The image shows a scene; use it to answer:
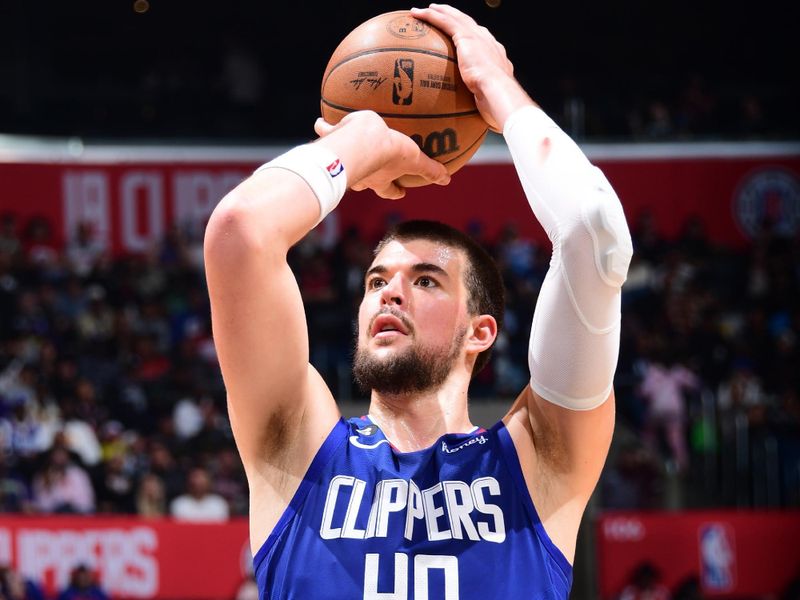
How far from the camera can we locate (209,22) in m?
15.1

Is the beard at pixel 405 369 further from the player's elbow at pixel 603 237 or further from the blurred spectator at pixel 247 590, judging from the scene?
the blurred spectator at pixel 247 590

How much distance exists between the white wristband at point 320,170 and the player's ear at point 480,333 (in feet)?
1.78

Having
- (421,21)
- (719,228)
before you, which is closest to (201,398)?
(719,228)

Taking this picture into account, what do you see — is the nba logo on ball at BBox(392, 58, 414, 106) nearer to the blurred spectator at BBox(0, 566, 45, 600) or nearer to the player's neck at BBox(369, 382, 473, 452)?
the player's neck at BBox(369, 382, 473, 452)

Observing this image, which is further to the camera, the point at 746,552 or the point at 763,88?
the point at 763,88

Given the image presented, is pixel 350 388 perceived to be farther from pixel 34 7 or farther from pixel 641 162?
pixel 34 7

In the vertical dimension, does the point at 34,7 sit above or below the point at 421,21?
above

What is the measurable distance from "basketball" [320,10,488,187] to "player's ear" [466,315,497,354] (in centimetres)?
37

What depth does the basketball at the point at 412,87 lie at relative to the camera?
9.55ft

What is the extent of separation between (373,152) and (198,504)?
23.7ft

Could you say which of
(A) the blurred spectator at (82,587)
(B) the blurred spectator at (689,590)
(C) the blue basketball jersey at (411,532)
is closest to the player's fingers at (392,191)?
(C) the blue basketball jersey at (411,532)

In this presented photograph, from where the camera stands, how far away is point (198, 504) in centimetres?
942

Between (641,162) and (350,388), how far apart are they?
4.61 meters

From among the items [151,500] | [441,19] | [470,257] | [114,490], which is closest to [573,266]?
[470,257]
